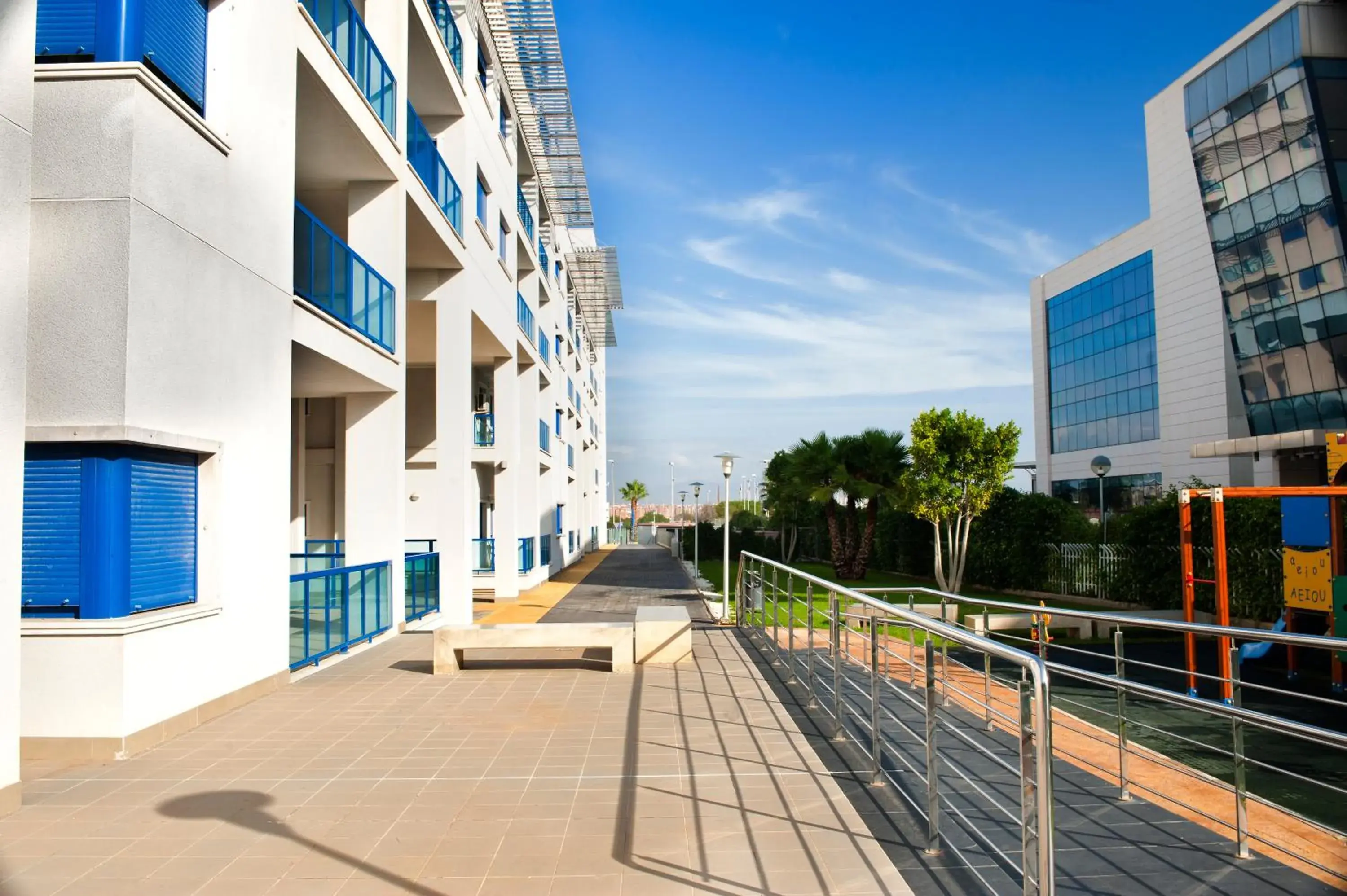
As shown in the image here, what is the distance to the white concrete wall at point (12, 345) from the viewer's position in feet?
16.4

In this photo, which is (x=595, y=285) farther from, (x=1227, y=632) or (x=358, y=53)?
(x=1227, y=632)

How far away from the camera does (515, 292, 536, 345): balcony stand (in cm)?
2469

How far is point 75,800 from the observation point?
531 cm

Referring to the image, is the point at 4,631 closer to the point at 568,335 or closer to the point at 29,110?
the point at 29,110

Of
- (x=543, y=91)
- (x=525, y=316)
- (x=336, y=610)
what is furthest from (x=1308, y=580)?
(x=525, y=316)

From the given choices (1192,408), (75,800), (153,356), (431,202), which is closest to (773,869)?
(75,800)

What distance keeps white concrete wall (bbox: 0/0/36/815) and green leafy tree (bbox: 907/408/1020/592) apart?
20.7m

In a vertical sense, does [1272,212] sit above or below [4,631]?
above

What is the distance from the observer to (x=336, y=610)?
1075cm

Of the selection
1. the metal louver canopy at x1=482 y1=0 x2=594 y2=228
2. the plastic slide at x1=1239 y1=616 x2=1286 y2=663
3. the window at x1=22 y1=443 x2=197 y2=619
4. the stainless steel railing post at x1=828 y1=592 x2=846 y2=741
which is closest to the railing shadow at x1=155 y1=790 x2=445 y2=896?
the window at x1=22 y1=443 x2=197 y2=619

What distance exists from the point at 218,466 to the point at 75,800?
3.03 meters

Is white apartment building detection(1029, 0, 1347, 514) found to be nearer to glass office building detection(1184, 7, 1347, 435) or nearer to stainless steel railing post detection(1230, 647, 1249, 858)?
glass office building detection(1184, 7, 1347, 435)

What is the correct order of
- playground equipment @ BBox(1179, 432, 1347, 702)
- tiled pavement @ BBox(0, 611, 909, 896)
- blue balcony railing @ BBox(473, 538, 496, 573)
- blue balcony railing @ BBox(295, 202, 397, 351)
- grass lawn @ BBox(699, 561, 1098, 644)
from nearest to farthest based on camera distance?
tiled pavement @ BBox(0, 611, 909, 896) < blue balcony railing @ BBox(295, 202, 397, 351) < playground equipment @ BBox(1179, 432, 1347, 702) < grass lawn @ BBox(699, 561, 1098, 644) < blue balcony railing @ BBox(473, 538, 496, 573)

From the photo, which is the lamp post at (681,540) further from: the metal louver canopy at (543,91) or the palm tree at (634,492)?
the palm tree at (634,492)
